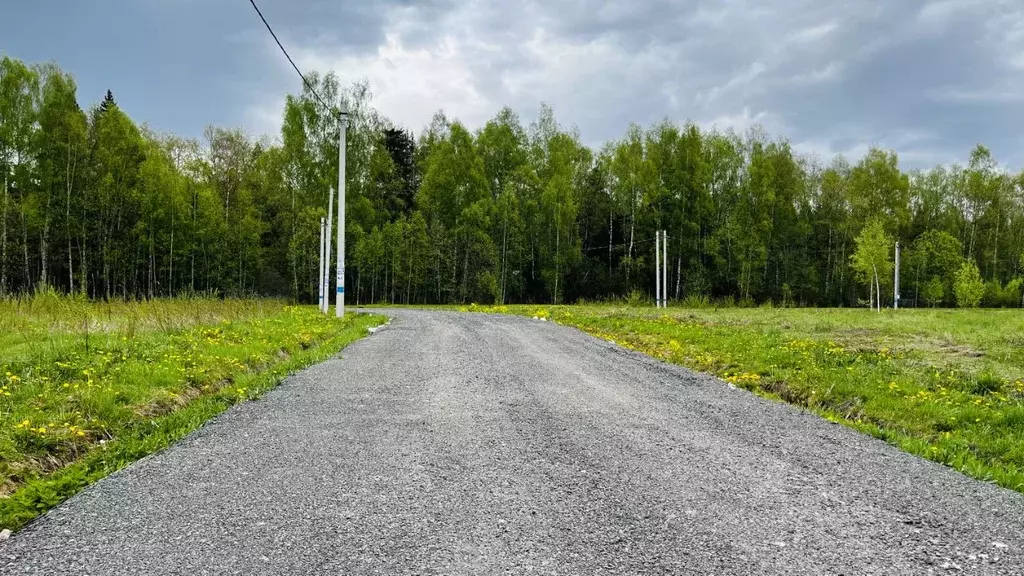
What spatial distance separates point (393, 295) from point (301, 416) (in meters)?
35.7

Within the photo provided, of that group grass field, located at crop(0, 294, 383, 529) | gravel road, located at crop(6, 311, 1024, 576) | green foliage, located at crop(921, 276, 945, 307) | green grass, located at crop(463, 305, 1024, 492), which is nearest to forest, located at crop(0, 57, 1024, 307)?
green foliage, located at crop(921, 276, 945, 307)

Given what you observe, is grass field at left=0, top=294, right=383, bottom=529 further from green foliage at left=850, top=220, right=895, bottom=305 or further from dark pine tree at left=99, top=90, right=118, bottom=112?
green foliage at left=850, top=220, right=895, bottom=305

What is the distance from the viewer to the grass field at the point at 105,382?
13.7 ft

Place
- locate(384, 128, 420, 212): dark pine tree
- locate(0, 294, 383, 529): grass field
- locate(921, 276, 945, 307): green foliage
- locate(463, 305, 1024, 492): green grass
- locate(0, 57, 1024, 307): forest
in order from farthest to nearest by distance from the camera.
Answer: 1. locate(921, 276, 945, 307): green foliage
2. locate(384, 128, 420, 212): dark pine tree
3. locate(0, 57, 1024, 307): forest
4. locate(463, 305, 1024, 492): green grass
5. locate(0, 294, 383, 529): grass field

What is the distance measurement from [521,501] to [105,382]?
5179mm

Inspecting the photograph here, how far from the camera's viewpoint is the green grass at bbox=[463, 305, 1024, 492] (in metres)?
5.60

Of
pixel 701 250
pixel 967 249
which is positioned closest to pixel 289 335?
pixel 701 250

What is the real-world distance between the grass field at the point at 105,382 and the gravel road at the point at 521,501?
0.37 m

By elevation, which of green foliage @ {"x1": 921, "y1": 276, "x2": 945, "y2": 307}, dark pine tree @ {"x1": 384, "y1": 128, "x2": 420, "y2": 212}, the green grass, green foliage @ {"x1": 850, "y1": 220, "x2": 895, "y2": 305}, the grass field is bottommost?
the green grass

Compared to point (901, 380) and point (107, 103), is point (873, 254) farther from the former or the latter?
point (107, 103)

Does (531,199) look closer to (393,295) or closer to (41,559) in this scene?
(393,295)

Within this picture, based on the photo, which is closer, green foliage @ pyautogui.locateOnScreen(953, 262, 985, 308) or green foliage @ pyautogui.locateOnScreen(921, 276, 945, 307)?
green foliage @ pyautogui.locateOnScreen(953, 262, 985, 308)

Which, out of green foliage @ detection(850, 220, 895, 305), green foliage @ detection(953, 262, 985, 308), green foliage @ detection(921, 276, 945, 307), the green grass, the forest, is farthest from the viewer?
green foliage @ detection(921, 276, 945, 307)

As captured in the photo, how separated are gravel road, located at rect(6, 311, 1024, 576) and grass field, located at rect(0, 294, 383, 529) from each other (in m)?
0.37
